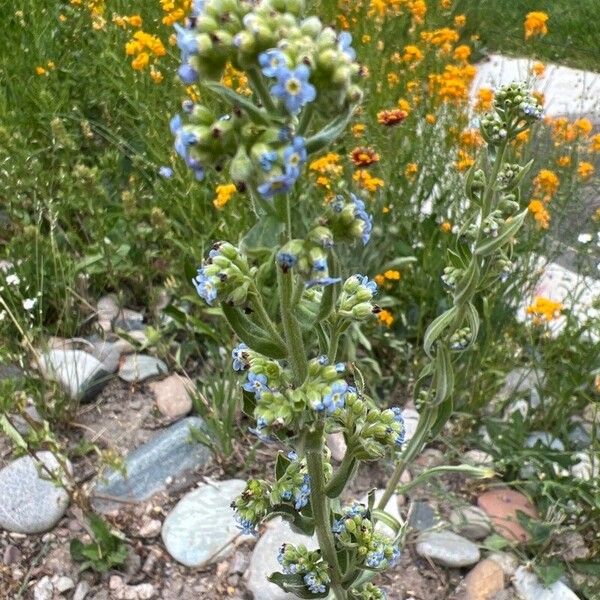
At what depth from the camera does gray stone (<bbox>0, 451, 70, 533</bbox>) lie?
2.74 meters

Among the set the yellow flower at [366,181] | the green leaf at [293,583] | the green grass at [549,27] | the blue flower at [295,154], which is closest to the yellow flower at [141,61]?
the yellow flower at [366,181]

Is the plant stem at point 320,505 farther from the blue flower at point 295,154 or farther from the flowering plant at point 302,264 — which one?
the blue flower at point 295,154

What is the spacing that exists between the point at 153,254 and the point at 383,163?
3.85 feet

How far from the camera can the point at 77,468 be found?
296cm

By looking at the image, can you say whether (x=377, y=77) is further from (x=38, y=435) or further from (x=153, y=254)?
(x=38, y=435)

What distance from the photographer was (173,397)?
3223 millimetres

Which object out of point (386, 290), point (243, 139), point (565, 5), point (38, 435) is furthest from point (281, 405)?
point (565, 5)

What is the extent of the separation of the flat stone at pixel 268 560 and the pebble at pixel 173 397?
0.67m

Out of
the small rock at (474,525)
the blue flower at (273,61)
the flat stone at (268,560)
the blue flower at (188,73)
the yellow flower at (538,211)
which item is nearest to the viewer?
the blue flower at (273,61)

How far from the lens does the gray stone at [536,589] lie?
2.58 m

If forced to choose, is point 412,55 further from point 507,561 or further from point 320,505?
point 320,505

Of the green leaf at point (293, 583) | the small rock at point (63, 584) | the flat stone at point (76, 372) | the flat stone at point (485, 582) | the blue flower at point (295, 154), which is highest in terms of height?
the blue flower at point (295, 154)

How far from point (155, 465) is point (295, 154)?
2086 millimetres

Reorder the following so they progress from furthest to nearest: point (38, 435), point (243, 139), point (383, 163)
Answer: point (383, 163) → point (38, 435) → point (243, 139)
